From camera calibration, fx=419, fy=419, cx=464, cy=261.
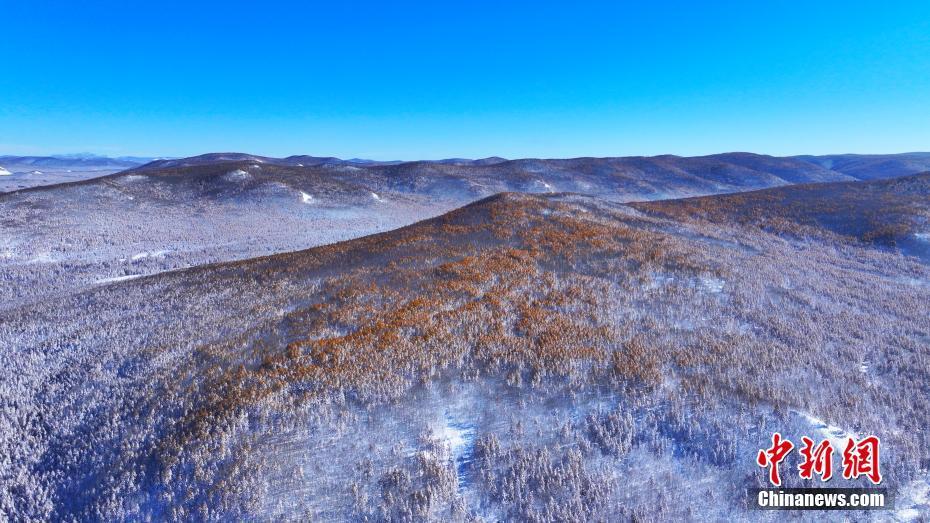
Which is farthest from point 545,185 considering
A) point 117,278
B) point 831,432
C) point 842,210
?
point 831,432

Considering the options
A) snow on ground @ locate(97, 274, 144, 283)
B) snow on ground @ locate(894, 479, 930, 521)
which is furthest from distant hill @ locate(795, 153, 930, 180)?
snow on ground @ locate(97, 274, 144, 283)

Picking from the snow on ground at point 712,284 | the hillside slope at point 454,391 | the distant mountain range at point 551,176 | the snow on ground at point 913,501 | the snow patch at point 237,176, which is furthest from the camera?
the distant mountain range at point 551,176

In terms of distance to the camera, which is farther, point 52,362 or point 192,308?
point 192,308

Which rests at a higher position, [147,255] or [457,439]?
[147,255]

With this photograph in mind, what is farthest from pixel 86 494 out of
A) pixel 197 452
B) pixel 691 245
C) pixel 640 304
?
pixel 691 245

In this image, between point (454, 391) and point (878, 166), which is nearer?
point (454, 391)

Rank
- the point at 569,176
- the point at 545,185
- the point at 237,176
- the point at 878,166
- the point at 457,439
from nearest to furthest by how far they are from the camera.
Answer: the point at 457,439, the point at 237,176, the point at 545,185, the point at 569,176, the point at 878,166

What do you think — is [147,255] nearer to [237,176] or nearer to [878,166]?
[237,176]

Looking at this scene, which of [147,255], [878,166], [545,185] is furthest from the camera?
[878,166]

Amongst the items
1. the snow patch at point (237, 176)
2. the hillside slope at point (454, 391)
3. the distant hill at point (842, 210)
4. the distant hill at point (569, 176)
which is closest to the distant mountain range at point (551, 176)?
the distant hill at point (569, 176)

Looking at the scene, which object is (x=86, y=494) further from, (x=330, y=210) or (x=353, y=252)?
(x=330, y=210)

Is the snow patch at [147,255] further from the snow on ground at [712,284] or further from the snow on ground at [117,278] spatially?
the snow on ground at [712,284]
